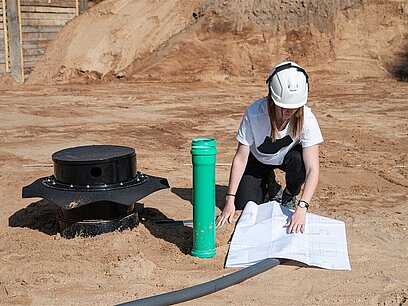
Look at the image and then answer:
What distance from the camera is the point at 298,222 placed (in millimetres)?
4117

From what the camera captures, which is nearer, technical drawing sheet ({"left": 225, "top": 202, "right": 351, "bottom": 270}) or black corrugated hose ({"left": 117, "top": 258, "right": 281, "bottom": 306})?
black corrugated hose ({"left": 117, "top": 258, "right": 281, "bottom": 306})

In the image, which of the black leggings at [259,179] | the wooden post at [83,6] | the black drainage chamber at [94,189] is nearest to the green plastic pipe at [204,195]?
the black drainage chamber at [94,189]

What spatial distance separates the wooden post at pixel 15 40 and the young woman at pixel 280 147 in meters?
11.6

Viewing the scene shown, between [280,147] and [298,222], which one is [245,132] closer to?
[280,147]

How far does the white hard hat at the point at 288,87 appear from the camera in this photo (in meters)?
4.00

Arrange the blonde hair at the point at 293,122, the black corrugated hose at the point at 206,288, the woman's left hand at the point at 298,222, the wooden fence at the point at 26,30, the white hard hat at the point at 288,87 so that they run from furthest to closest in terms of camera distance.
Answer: the wooden fence at the point at 26,30
the blonde hair at the point at 293,122
the woman's left hand at the point at 298,222
the white hard hat at the point at 288,87
the black corrugated hose at the point at 206,288

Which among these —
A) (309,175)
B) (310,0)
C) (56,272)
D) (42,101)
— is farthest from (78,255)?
(310,0)

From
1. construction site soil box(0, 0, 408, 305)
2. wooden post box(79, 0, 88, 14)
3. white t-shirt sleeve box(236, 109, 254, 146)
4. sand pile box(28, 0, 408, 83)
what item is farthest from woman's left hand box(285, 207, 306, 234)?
wooden post box(79, 0, 88, 14)

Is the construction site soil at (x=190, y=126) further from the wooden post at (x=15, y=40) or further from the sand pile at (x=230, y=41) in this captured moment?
the wooden post at (x=15, y=40)

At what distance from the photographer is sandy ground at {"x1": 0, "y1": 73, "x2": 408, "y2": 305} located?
3574mm

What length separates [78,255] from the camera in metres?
4.05

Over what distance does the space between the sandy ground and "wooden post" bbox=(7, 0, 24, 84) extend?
3.51 meters

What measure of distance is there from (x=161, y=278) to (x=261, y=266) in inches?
24.4

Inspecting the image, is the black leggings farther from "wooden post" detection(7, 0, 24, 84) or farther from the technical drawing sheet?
"wooden post" detection(7, 0, 24, 84)
